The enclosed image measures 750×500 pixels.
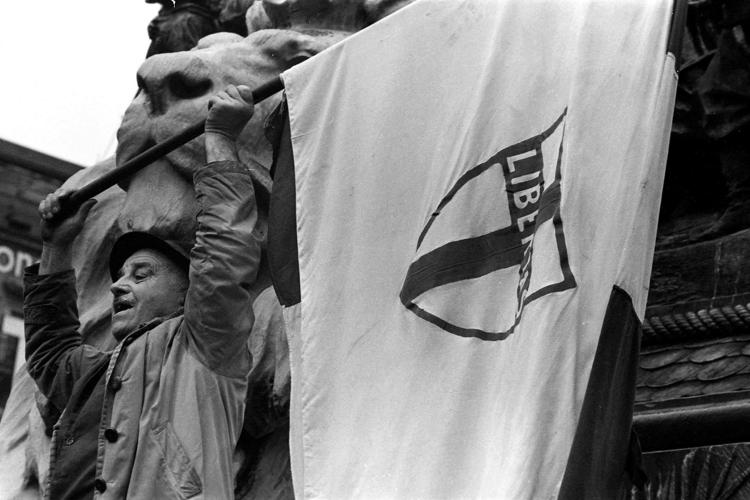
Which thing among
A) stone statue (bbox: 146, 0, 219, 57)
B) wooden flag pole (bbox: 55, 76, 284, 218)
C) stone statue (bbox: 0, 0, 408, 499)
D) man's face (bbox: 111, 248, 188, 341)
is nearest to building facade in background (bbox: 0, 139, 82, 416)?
stone statue (bbox: 146, 0, 219, 57)

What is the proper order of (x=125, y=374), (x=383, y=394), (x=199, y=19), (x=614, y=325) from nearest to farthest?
(x=614, y=325), (x=383, y=394), (x=125, y=374), (x=199, y=19)

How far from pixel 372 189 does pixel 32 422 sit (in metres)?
2.66

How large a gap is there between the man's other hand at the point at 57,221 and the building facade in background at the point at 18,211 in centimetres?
784

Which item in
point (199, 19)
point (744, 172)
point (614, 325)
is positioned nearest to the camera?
point (614, 325)

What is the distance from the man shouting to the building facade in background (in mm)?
8765

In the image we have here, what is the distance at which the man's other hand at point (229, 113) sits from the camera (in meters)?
10.8

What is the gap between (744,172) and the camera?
1126 centimetres

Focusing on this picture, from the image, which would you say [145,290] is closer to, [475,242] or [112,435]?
[112,435]

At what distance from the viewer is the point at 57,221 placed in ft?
38.9

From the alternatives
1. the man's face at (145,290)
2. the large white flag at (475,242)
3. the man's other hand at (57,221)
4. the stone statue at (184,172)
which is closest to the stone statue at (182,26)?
the stone statue at (184,172)

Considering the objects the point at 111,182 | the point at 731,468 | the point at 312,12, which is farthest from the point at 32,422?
the point at 731,468

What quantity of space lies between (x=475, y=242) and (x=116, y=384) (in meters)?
1.67

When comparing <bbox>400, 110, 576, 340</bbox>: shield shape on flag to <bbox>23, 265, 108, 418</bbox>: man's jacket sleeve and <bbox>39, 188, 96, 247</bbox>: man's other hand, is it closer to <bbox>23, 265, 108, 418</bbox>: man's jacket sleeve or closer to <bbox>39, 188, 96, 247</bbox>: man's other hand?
<bbox>23, 265, 108, 418</bbox>: man's jacket sleeve

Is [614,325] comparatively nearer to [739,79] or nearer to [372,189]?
[372,189]
